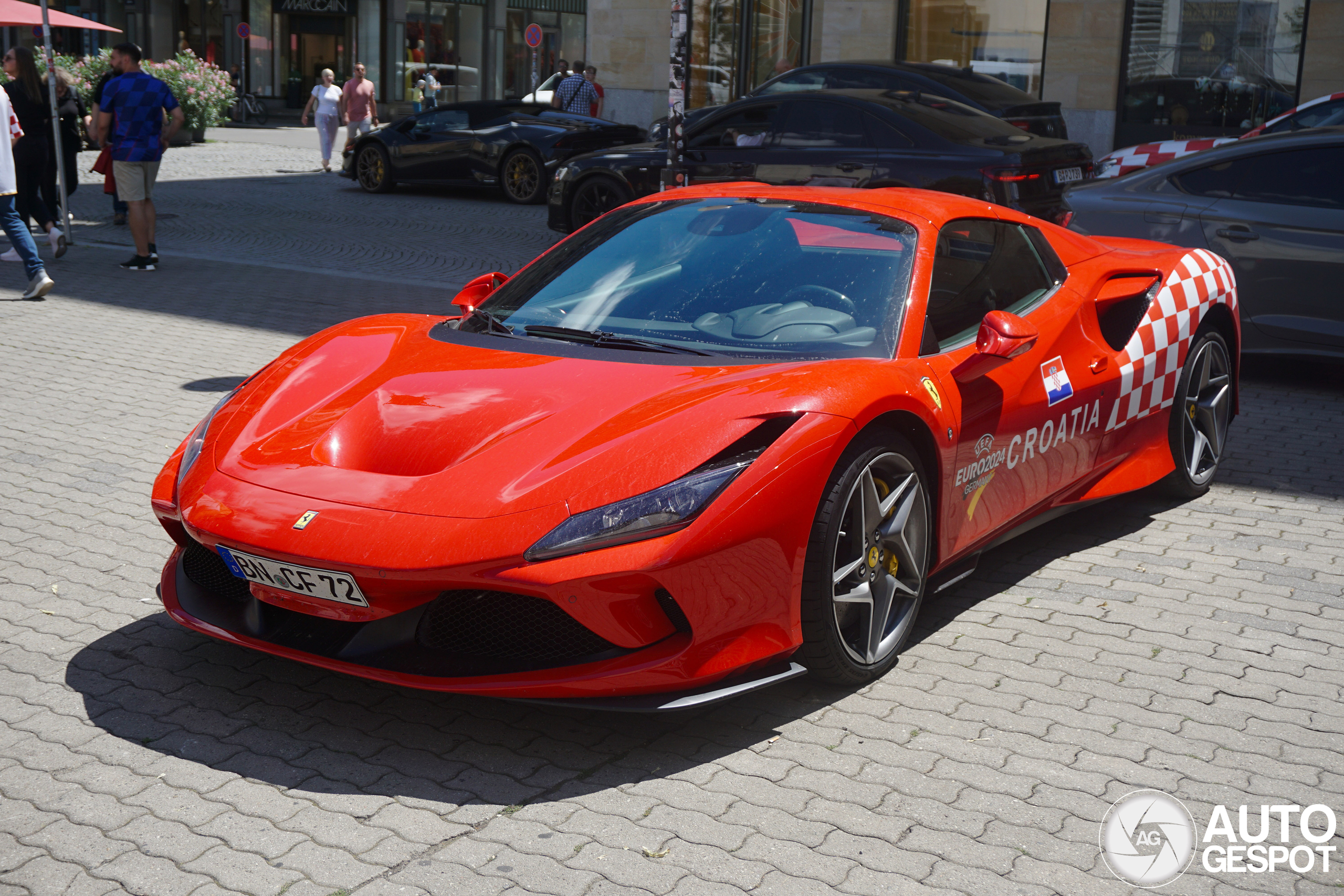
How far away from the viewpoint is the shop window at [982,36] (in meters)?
18.7

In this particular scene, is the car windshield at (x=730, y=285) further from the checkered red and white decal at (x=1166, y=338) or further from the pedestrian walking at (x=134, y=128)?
the pedestrian walking at (x=134, y=128)

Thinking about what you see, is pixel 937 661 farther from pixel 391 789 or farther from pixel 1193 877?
pixel 391 789

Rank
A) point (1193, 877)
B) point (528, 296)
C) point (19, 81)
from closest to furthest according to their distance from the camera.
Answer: point (1193, 877), point (528, 296), point (19, 81)

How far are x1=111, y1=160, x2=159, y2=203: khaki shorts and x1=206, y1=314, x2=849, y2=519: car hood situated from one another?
7.67 metres

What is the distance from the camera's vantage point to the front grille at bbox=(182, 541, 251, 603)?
138 inches

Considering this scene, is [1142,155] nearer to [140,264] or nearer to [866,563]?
[140,264]

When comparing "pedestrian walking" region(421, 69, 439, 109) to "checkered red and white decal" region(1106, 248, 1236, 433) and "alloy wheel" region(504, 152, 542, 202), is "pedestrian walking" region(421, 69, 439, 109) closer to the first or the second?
"alloy wheel" region(504, 152, 542, 202)

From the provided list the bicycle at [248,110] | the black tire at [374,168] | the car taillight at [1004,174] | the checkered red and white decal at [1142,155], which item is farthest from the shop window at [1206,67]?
the bicycle at [248,110]

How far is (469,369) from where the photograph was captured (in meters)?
3.71

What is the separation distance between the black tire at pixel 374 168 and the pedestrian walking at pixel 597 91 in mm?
3903

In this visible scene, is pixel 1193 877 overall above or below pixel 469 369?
below

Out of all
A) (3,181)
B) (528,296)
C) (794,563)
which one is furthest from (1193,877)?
(3,181)

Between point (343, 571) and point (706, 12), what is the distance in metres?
20.0

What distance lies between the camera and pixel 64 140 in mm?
13375
